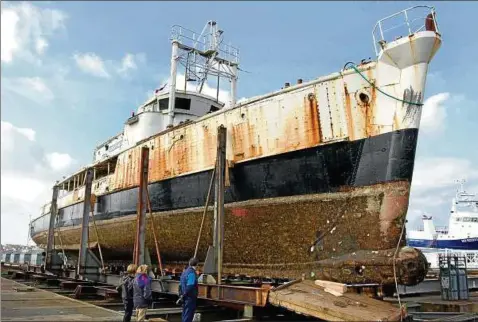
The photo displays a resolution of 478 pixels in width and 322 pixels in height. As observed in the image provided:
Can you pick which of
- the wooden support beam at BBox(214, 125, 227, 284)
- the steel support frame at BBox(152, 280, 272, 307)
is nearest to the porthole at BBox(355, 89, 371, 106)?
the wooden support beam at BBox(214, 125, 227, 284)

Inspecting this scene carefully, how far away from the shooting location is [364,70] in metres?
8.67

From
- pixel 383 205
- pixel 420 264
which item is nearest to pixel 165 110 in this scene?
pixel 383 205

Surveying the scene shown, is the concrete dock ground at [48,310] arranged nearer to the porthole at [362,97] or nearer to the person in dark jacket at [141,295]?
the person in dark jacket at [141,295]

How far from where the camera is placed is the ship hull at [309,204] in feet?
26.2

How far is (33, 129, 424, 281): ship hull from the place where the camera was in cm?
798

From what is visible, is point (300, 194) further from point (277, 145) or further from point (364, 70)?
point (364, 70)

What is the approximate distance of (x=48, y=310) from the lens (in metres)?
7.62

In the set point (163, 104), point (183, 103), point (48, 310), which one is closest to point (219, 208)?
point (48, 310)

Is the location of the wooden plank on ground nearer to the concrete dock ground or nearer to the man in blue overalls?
the man in blue overalls

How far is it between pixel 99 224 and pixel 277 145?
957 cm

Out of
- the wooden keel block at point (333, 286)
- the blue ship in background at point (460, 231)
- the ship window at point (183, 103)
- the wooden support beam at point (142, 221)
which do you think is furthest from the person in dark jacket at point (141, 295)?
the blue ship in background at point (460, 231)

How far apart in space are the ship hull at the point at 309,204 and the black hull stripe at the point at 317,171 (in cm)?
2

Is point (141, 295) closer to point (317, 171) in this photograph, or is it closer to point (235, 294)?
point (235, 294)

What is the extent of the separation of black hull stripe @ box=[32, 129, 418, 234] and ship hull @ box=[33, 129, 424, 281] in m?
0.02
